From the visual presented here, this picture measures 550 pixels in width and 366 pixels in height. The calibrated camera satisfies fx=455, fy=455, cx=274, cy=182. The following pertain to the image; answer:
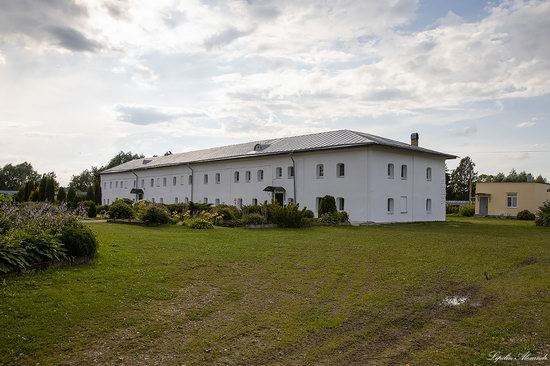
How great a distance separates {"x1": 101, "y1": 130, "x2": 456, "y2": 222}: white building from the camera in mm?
30078

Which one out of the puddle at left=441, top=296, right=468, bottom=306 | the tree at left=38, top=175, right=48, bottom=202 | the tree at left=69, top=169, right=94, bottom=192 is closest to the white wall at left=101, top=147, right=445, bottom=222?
the tree at left=38, top=175, right=48, bottom=202

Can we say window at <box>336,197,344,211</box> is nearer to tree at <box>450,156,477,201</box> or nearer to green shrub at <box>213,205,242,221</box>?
green shrub at <box>213,205,242,221</box>

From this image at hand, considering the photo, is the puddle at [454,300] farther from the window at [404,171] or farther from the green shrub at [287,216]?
the window at [404,171]

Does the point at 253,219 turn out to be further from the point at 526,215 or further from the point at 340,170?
the point at 526,215

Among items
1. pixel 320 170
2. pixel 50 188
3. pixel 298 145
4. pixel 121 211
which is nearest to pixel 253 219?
pixel 121 211

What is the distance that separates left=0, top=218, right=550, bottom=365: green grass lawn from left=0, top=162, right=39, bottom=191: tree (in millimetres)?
113172

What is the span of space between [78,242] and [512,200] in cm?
4663

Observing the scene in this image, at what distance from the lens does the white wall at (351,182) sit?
29.9 metres

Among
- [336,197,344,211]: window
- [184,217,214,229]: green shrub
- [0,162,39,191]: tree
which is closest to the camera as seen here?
[184,217,214,229]: green shrub

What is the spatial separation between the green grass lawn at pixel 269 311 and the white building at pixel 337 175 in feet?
59.4

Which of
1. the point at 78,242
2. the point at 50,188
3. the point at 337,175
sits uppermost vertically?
the point at 337,175

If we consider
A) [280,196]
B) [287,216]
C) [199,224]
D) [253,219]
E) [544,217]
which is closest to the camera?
[199,224]

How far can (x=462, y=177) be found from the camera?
3509 inches

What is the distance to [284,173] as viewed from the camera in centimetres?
3606
